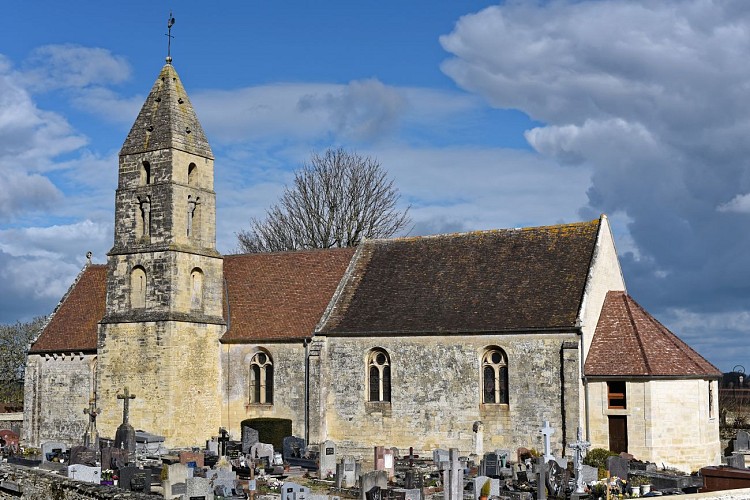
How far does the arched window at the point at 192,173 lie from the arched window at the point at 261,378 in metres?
7.44

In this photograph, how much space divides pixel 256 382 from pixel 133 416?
4.98 meters

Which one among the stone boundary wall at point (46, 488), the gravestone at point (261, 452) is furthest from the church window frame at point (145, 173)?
the stone boundary wall at point (46, 488)

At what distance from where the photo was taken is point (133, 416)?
3525cm

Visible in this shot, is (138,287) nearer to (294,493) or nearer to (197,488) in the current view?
(197,488)

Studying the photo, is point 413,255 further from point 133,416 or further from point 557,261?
point 133,416

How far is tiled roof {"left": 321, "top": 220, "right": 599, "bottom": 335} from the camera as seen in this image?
107 feet

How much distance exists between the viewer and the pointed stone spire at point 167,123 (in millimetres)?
36812

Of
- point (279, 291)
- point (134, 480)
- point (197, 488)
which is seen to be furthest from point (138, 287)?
point (197, 488)

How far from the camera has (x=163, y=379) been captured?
1372 inches

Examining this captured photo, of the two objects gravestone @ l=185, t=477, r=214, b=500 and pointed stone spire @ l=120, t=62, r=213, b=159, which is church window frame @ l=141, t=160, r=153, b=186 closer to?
pointed stone spire @ l=120, t=62, r=213, b=159

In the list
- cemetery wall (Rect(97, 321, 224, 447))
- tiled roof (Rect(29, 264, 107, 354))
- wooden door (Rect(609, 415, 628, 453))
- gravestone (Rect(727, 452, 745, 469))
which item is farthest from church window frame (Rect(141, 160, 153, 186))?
gravestone (Rect(727, 452, 745, 469))

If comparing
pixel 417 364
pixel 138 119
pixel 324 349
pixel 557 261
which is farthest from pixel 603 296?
pixel 138 119

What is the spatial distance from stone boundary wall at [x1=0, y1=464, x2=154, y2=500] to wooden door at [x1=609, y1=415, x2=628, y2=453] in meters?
18.5

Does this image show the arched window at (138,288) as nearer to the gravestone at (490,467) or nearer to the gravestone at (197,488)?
the gravestone at (197,488)
